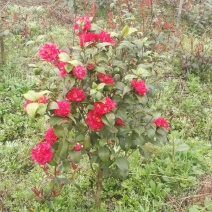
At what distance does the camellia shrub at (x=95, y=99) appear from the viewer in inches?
80.8

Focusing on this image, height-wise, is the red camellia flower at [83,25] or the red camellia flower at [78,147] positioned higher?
the red camellia flower at [83,25]

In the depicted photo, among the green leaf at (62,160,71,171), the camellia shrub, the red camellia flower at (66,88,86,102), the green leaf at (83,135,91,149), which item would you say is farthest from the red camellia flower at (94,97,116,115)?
the green leaf at (62,160,71,171)

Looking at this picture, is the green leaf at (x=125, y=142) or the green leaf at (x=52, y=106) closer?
the green leaf at (x=52, y=106)

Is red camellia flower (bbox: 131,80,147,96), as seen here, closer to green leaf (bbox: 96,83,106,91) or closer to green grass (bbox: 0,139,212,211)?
green leaf (bbox: 96,83,106,91)

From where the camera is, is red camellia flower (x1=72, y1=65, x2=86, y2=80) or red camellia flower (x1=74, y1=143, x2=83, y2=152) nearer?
red camellia flower (x1=72, y1=65, x2=86, y2=80)

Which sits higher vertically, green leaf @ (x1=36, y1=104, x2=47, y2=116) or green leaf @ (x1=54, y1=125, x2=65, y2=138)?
green leaf @ (x1=36, y1=104, x2=47, y2=116)

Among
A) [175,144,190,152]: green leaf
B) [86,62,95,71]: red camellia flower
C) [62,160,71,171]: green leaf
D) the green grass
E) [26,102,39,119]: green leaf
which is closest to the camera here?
[26,102,39,119]: green leaf

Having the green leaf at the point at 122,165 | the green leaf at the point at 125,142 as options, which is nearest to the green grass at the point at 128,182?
the green leaf at the point at 122,165

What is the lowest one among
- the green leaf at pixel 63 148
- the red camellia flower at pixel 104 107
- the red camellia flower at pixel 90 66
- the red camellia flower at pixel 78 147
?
the red camellia flower at pixel 78 147

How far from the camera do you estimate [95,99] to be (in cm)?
211

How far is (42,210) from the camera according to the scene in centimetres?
277

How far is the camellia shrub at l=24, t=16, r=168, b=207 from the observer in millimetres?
2053

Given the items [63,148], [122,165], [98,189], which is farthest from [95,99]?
[98,189]

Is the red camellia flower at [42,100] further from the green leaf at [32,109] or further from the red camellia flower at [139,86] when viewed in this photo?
the red camellia flower at [139,86]
